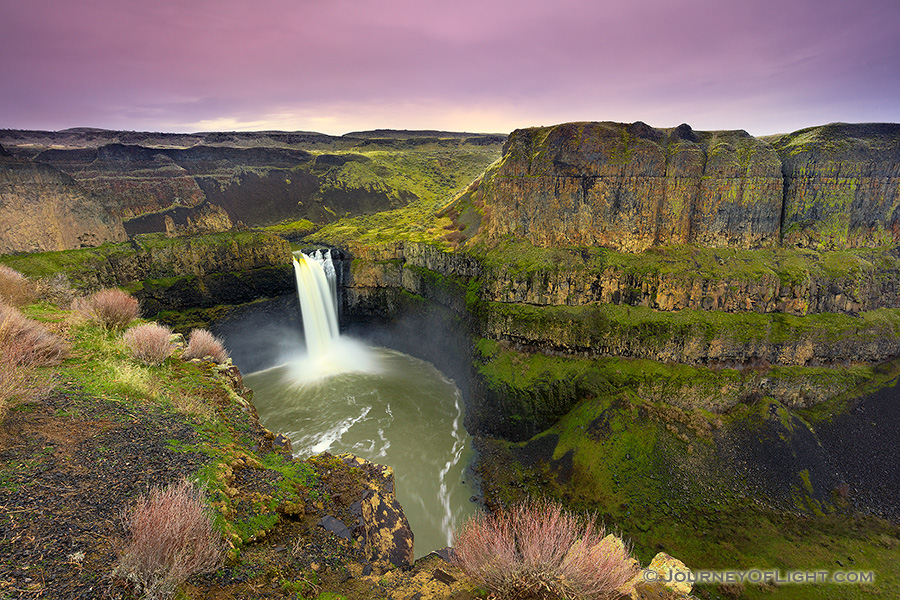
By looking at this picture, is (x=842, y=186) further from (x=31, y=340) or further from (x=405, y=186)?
(x=405, y=186)

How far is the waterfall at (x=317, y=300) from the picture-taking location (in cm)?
3862

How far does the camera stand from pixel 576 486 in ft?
67.6

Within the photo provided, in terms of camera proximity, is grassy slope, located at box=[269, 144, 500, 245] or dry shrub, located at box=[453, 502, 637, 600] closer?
dry shrub, located at box=[453, 502, 637, 600]

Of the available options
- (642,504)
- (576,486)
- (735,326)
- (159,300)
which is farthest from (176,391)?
(735,326)

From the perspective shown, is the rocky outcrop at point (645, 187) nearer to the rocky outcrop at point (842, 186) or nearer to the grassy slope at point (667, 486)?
the rocky outcrop at point (842, 186)

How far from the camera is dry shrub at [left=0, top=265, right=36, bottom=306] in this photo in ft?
48.3

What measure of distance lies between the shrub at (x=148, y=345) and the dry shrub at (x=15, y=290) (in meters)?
6.13

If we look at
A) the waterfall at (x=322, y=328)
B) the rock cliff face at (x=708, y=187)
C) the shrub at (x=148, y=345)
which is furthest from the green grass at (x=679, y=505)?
the waterfall at (x=322, y=328)

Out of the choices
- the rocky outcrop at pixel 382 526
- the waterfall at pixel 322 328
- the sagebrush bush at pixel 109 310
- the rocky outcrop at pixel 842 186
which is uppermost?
the rocky outcrop at pixel 842 186

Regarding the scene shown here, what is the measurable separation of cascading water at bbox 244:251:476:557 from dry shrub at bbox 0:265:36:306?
15106 millimetres

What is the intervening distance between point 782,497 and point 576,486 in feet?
34.9

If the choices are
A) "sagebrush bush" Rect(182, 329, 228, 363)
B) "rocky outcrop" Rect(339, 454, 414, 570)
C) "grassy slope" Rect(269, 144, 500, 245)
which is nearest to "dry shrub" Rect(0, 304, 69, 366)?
"sagebrush bush" Rect(182, 329, 228, 363)

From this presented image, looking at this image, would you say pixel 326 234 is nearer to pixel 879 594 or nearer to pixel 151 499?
pixel 151 499
